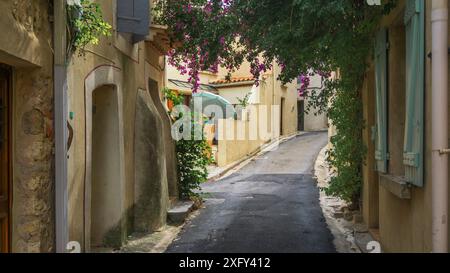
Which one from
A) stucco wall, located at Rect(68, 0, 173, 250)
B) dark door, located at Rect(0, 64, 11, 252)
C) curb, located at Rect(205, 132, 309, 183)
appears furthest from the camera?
curb, located at Rect(205, 132, 309, 183)

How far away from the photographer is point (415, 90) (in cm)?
440

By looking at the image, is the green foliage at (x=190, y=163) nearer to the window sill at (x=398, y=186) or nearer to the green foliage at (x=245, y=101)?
the window sill at (x=398, y=186)

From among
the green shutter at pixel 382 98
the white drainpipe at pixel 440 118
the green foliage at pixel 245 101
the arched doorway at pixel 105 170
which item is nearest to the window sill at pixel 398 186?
the green shutter at pixel 382 98

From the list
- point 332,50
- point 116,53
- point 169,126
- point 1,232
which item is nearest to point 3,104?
point 1,232

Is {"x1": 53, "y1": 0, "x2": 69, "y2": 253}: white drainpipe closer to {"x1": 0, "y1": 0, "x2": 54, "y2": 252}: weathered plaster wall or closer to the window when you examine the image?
{"x1": 0, "y1": 0, "x2": 54, "y2": 252}: weathered plaster wall

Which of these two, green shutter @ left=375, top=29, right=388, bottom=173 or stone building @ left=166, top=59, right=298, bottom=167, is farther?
stone building @ left=166, top=59, right=298, bottom=167

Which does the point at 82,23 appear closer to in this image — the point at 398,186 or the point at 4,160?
the point at 4,160

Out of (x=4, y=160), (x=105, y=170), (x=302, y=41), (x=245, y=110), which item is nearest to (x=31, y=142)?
(x=4, y=160)

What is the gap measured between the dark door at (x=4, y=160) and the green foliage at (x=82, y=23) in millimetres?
844

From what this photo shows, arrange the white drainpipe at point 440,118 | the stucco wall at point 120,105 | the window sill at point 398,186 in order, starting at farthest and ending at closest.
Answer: the stucco wall at point 120,105 → the window sill at point 398,186 → the white drainpipe at point 440,118

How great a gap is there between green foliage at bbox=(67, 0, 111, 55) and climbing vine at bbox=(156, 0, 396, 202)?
2.04 m

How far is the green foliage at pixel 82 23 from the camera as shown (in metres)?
4.79

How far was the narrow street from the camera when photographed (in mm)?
7324

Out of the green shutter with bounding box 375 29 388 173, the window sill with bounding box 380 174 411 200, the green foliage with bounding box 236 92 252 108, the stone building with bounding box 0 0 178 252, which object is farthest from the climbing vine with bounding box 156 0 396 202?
the green foliage with bounding box 236 92 252 108
